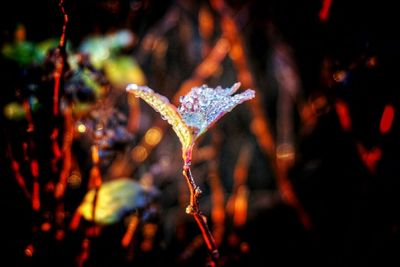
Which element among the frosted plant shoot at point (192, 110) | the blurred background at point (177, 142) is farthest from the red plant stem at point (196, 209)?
the blurred background at point (177, 142)

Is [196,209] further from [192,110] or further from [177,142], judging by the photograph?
[177,142]

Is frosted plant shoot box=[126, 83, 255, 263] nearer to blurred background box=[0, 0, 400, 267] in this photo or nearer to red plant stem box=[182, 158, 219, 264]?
red plant stem box=[182, 158, 219, 264]

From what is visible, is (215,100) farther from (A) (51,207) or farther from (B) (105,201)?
(A) (51,207)

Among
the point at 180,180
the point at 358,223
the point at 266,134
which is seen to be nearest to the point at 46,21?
the point at 266,134

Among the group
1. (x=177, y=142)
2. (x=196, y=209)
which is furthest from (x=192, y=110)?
(x=177, y=142)

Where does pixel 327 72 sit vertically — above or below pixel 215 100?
above
